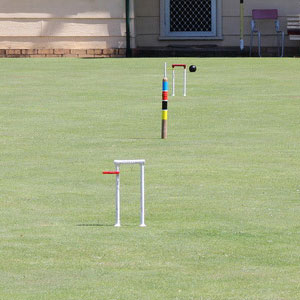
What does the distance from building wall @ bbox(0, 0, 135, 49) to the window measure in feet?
6.88

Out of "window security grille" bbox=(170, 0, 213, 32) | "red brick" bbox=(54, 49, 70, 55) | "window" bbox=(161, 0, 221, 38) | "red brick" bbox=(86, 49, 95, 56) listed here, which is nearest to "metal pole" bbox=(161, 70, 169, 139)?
"red brick" bbox=(86, 49, 95, 56)

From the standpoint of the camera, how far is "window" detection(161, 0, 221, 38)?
4144 centimetres

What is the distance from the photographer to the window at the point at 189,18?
41.4m

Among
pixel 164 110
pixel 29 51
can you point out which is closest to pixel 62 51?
pixel 29 51

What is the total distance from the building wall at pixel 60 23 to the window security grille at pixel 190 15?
2444 millimetres

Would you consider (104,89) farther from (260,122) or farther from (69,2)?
(69,2)

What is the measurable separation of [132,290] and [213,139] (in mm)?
9892

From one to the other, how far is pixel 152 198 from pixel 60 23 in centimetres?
2851

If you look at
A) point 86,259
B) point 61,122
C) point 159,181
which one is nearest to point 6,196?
point 159,181

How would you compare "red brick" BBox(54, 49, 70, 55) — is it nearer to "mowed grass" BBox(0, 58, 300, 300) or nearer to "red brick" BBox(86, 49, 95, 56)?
"red brick" BBox(86, 49, 95, 56)

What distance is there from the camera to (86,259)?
8977mm

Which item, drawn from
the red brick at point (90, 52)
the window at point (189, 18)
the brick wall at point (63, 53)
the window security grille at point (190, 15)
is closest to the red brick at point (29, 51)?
the brick wall at point (63, 53)

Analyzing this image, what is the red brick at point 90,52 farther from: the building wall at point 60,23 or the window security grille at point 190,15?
the window security grille at point 190,15

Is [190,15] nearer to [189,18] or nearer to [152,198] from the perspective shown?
[189,18]
